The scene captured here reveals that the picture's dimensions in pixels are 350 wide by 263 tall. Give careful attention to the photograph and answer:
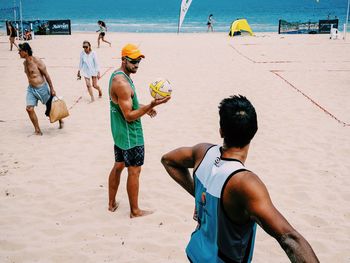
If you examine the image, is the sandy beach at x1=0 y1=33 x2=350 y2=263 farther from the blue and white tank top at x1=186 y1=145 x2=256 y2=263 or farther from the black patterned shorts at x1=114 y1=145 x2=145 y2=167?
the blue and white tank top at x1=186 y1=145 x2=256 y2=263

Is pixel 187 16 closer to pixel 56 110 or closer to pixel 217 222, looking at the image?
pixel 56 110

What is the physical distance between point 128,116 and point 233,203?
2.29 metres

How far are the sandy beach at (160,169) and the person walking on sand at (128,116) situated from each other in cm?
65

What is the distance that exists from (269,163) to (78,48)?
58.2 ft

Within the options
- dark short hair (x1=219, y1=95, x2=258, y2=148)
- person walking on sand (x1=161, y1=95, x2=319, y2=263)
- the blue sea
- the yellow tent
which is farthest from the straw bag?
the blue sea

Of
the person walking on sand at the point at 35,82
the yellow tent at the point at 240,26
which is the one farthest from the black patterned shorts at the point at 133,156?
the yellow tent at the point at 240,26

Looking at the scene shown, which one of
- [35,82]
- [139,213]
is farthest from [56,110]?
[139,213]

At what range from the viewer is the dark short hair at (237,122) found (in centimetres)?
189

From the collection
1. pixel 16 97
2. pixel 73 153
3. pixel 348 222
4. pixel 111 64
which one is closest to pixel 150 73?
pixel 111 64

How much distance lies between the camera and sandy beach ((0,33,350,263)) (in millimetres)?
4090

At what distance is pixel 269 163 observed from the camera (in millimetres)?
6141

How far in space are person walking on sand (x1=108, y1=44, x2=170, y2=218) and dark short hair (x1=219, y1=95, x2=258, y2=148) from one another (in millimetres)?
1819

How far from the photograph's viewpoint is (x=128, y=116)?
3922 mm

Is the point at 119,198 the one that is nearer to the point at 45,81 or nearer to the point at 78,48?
the point at 45,81
